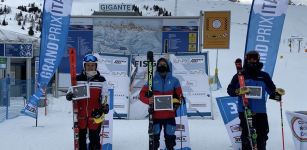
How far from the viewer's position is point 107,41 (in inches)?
413

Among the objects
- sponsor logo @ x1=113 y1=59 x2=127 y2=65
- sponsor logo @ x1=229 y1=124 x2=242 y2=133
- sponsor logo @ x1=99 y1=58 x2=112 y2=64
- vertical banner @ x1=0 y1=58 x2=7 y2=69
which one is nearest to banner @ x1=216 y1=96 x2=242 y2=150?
sponsor logo @ x1=229 y1=124 x2=242 y2=133

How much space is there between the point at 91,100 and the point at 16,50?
9818mm

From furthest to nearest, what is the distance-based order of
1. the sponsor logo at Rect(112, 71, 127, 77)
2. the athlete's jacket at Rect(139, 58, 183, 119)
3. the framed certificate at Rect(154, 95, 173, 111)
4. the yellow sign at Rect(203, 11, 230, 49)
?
the yellow sign at Rect(203, 11, 230, 49) → the sponsor logo at Rect(112, 71, 127, 77) → the athlete's jacket at Rect(139, 58, 183, 119) → the framed certificate at Rect(154, 95, 173, 111)

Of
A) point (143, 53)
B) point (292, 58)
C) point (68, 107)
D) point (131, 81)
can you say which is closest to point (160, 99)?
point (131, 81)

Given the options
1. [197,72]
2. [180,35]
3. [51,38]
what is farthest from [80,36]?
[197,72]

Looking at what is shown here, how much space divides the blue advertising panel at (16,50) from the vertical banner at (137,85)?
5.97m

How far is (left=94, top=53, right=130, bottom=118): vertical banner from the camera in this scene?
368 inches

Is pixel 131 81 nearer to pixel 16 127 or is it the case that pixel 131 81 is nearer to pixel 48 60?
pixel 48 60

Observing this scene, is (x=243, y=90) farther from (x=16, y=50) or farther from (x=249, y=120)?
(x=16, y=50)

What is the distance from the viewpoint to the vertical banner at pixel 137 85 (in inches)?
373

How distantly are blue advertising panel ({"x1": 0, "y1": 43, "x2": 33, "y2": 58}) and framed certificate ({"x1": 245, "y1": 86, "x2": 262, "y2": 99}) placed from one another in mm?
11017

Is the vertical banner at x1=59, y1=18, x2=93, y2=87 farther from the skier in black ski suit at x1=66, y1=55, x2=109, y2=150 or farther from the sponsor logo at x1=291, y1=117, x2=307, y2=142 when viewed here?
the sponsor logo at x1=291, y1=117, x2=307, y2=142

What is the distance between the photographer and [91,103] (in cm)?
443

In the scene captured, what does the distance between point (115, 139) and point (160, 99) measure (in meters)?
2.67
